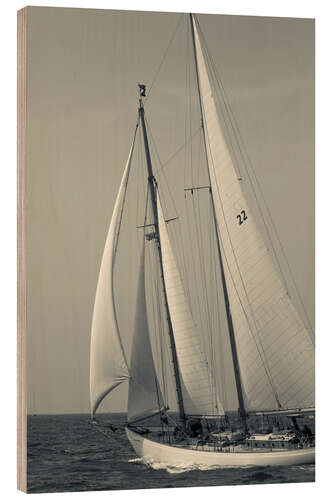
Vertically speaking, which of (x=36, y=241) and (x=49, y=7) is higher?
(x=49, y=7)

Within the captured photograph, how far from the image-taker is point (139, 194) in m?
9.88

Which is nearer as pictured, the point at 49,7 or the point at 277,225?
the point at 49,7

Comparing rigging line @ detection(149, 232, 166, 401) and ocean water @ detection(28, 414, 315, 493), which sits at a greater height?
rigging line @ detection(149, 232, 166, 401)

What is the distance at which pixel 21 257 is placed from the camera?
9.14 m

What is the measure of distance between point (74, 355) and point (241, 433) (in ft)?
6.51

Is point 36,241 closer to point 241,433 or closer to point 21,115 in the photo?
point 21,115

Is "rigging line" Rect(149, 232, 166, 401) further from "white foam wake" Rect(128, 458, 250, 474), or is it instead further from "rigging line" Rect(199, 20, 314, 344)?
"rigging line" Rect(199, 20, 314, 344)

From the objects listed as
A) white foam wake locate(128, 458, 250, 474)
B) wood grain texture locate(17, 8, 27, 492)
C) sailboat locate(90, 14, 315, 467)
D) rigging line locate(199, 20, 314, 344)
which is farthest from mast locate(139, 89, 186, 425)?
wood grain texture locate(17, 8, 27, 492)

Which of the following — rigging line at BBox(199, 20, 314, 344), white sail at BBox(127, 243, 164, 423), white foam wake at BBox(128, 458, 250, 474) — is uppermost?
rigging line at BBox(199, 20, 314, 344)

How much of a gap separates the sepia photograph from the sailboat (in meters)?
0.02

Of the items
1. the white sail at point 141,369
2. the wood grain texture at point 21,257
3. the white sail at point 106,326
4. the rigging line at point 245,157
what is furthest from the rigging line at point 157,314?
the wood grain texture at point 21,257

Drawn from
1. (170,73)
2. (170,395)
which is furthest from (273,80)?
(170,395)

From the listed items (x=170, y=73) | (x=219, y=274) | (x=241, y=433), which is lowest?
(x=241, y=433)

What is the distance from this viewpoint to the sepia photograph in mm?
9188
